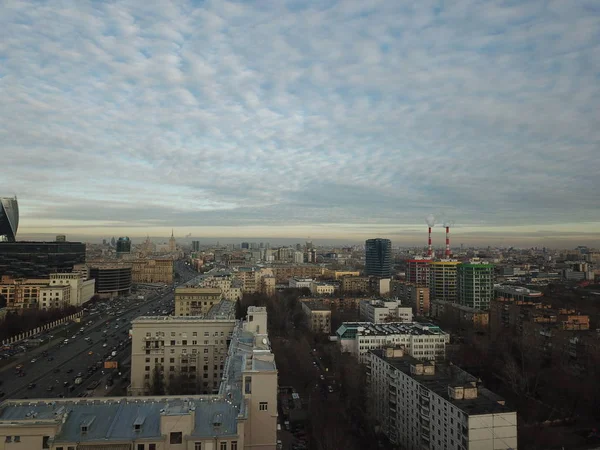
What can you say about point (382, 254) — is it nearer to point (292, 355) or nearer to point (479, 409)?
point (292, 355)

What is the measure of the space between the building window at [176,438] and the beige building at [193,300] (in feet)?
58.8

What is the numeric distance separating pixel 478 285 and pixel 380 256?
20.0 m

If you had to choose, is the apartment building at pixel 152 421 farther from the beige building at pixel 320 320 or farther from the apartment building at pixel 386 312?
the apartment building at pixel 386 312

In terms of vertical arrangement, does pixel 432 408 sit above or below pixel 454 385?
below

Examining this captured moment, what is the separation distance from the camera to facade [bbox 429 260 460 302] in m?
39.9

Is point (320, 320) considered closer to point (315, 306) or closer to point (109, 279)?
point (315, 306)

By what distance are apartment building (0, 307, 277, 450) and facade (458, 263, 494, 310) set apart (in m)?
30.6

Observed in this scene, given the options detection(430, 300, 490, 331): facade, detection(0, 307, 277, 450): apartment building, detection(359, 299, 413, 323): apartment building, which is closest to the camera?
detection(0, 307, 277, 450): apartment building

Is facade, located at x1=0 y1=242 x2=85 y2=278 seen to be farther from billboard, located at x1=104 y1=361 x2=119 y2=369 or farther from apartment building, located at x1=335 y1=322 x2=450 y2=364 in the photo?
apartment building, located at x1=335 y1=322 x2=450 y2=364

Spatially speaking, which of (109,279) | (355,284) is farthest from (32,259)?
(355,284)

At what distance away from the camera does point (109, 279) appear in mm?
45656

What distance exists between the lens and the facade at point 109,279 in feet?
148

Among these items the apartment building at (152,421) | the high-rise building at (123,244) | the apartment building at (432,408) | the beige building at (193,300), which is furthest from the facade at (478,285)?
the high-rise building at (123,244)

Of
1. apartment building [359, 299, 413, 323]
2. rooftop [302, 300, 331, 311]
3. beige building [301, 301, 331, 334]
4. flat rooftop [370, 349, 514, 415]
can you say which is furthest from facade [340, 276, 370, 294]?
flat rooftop [370, 349, 514, 415]
